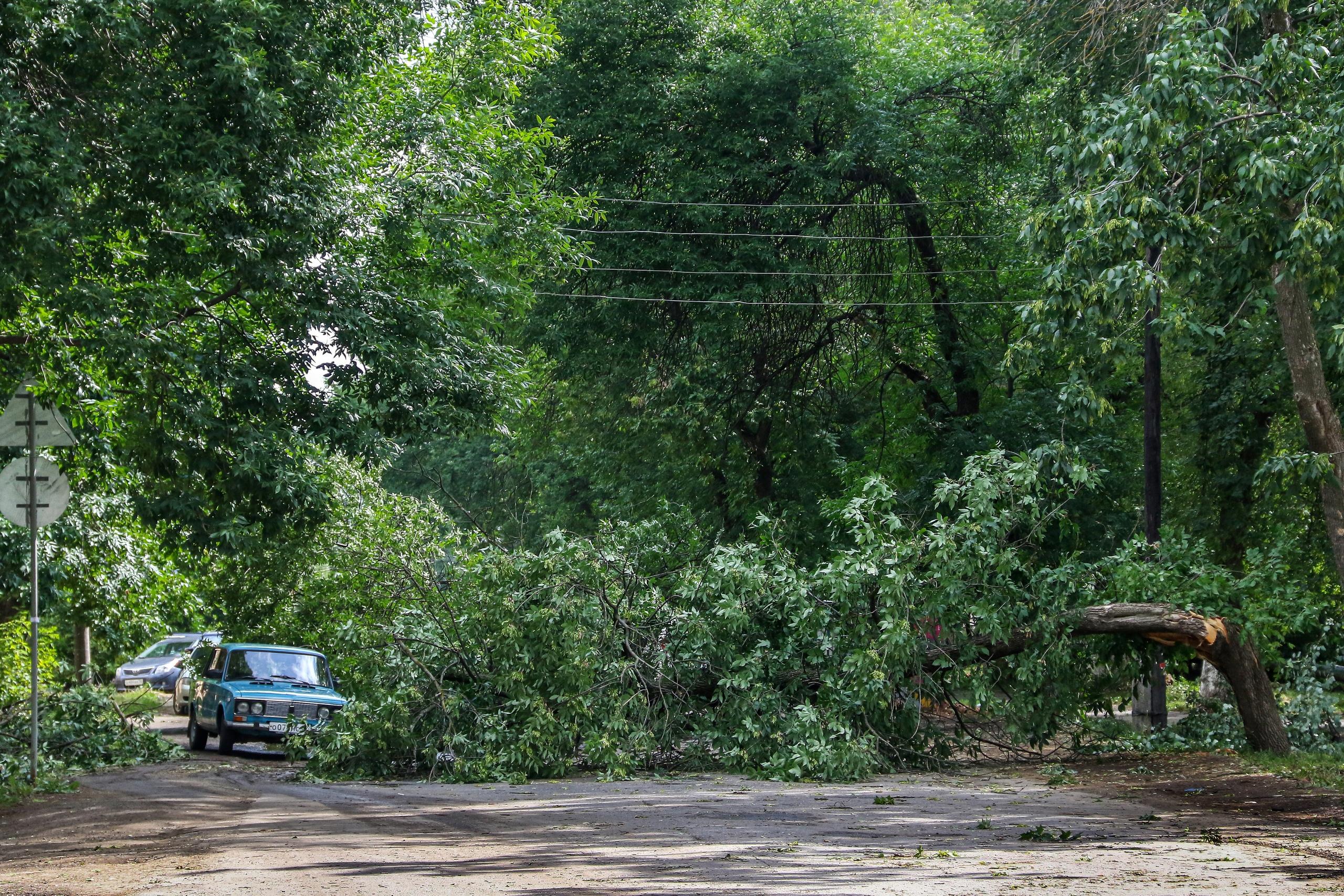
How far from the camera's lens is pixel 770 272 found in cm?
2333

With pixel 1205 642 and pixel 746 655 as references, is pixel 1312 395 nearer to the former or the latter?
pixel 1205 642

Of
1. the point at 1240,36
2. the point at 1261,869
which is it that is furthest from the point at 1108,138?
the point at 1261,869

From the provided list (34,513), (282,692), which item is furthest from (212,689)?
(34,513)

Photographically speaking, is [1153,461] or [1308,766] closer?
[1308,766]

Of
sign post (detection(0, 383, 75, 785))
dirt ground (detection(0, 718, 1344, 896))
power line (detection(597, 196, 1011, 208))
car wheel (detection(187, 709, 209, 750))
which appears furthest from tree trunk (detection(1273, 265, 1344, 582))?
car wheel (detection(187, 709, 209, 750))

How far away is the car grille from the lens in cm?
1869

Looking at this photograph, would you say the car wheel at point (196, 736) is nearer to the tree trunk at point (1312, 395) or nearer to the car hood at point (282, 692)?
the car hood at point (282, 692)

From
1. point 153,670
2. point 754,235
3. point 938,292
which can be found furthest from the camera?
point 153,670

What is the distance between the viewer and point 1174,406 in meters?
27.8

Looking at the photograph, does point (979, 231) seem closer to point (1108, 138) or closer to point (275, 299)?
point (1108, 138)

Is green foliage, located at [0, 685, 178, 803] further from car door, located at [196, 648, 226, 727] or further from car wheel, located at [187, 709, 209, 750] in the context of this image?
car wheel, located at [187, 709, 209, 750]

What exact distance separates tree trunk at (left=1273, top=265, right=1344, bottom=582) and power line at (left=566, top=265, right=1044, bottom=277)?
8.78 m

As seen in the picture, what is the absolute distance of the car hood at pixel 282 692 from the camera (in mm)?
18766

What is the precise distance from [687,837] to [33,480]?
693 centimetres
